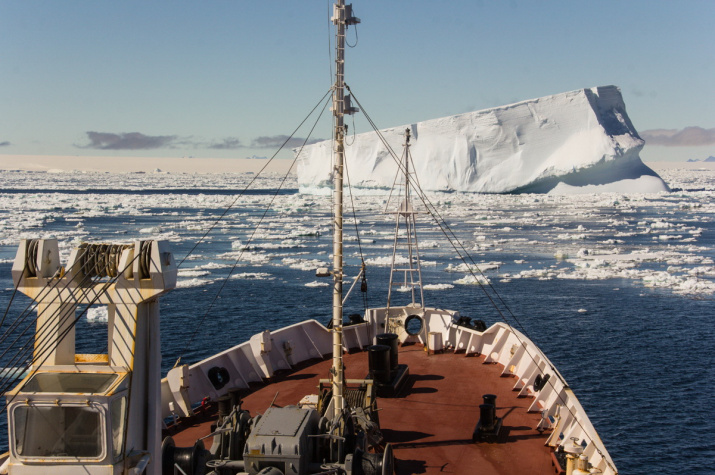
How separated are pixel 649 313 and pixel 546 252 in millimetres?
16086

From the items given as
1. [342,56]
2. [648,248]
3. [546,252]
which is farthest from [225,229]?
[342,56]

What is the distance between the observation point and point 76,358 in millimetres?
6051

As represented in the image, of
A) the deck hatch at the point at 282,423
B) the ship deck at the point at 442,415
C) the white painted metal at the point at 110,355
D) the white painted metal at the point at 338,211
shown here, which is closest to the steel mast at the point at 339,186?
the white painted metal at the point at 338,211

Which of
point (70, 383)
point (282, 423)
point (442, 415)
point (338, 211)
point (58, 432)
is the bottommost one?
point (442, 415)

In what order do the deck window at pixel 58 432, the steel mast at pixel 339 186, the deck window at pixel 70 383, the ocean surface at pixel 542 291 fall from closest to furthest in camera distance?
the deck window at pixel 58 432
the deck window at pixel 70 383
the steel mast at pixel 339 186
the ocean surface at pixel 542 291

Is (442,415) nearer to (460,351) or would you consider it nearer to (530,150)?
(460,351)

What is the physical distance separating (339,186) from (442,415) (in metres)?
4.25

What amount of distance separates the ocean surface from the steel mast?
7536mm

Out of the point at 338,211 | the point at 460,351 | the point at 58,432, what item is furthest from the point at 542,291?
the point at 58,432

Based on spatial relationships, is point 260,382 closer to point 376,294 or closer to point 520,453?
point 520,453

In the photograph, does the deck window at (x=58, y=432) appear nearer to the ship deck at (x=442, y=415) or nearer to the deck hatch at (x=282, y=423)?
the deck hatch at (x=282, y=423)

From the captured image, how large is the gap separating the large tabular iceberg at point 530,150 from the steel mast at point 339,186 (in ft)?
184

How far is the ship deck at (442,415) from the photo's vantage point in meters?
9.02

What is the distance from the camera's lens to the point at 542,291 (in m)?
30.7
